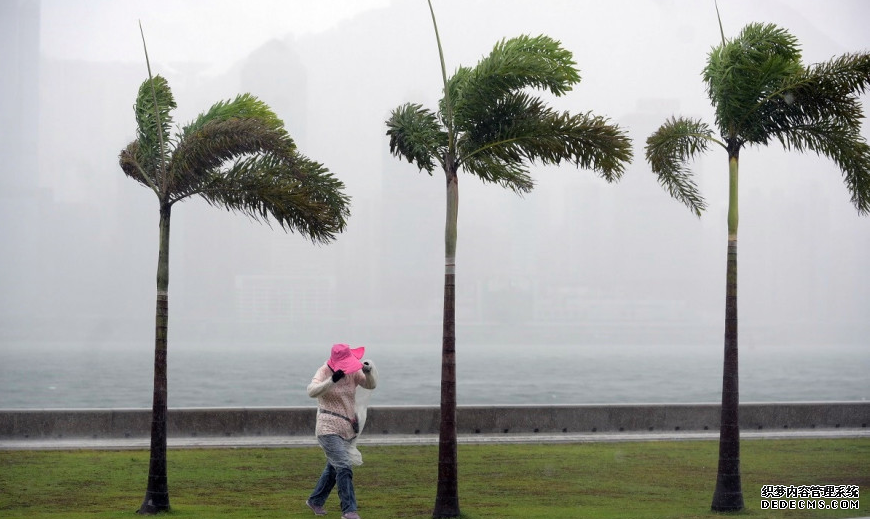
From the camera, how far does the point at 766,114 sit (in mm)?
13781

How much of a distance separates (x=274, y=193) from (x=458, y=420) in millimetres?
8016

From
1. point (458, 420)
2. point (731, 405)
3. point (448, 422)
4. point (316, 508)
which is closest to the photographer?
point (316, 508)

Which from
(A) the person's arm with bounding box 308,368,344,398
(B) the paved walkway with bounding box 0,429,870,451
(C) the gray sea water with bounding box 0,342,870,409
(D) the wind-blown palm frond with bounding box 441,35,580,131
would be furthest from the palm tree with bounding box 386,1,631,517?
(C) the gray sea water with bounding box 0,342,870,409

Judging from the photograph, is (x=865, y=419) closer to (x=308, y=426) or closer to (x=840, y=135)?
(x=840, y=135)

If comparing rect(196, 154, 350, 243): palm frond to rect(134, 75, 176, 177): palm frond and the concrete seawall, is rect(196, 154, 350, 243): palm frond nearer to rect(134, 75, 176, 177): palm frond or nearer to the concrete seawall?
rect(134, 75, 176, 177): palm frond

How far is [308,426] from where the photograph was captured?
19.6 meters

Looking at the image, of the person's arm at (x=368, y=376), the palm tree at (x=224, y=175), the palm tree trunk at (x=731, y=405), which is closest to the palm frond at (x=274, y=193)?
the palm tree at (x=224, y=175)

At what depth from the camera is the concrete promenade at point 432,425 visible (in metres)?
18.6

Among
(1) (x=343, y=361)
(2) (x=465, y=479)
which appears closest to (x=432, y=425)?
(2) (x=465, y=479)

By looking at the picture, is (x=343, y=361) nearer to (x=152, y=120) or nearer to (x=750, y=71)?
(x=152, y=120)

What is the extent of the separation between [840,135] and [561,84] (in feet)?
12.8

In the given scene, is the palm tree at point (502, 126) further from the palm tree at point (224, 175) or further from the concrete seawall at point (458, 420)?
the concrete seawall at point (458, 420)

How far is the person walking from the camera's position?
11336 mm

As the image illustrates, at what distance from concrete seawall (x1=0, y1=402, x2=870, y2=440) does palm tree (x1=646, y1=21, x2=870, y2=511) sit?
23.5ft
